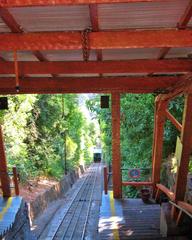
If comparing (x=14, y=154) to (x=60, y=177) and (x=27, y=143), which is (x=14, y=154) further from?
(x=60, y=177)

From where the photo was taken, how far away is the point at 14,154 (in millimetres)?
14992

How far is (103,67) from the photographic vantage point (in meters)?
6.06

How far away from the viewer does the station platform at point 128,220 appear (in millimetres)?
7578

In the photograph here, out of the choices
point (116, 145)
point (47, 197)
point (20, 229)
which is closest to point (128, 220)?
point (116, 145)

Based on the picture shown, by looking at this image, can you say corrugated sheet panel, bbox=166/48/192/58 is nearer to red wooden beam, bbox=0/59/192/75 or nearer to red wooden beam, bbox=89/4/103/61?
red wooden beam, bbox=0/59/192/75

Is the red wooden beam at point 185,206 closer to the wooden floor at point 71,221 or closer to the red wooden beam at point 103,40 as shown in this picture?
the red wooden beam at point 103,40

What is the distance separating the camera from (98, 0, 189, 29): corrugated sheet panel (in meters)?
3.50

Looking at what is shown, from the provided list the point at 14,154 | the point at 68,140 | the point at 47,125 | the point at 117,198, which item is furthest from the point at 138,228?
the point at 68,140

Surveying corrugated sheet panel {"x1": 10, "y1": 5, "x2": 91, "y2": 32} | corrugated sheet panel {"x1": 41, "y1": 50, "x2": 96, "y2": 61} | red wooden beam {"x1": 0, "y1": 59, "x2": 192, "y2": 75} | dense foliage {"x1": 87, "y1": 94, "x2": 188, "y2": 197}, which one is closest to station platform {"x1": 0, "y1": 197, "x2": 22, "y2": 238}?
dense foliage {"x1": 87, "y1": 94, "x2": 188, "y2": 197}

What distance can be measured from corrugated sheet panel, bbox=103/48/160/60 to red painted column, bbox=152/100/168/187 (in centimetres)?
344

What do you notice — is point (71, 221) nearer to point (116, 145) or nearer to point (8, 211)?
point (8, 211)

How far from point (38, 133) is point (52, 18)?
48.5 feet

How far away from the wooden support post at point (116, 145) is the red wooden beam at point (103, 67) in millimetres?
3035

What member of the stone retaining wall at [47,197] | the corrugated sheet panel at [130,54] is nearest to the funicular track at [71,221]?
the stone retaining wall at [47,197]
